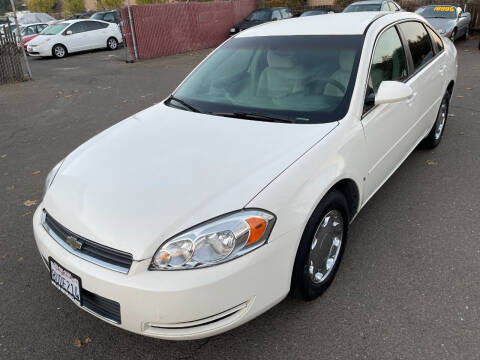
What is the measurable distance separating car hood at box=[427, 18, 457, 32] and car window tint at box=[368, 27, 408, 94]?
10.7m

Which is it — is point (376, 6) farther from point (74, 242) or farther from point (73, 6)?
point (73, 6)

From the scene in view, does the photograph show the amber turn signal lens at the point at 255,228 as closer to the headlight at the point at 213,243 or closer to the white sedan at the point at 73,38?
the headlight at the point at 213,243

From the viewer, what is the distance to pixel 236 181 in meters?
2.10

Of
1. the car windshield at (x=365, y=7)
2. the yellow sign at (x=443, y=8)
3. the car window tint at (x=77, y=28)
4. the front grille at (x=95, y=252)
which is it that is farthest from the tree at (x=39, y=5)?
the front grille at (x=95, y=252)

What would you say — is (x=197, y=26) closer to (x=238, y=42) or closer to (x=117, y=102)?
(x=117, y=102)

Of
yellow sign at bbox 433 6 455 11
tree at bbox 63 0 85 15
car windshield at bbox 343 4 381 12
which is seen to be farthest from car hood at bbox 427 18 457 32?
tree at bbox 63 0 85 15

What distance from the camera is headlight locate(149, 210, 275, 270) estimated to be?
188 cm

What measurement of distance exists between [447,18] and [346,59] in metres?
13.0

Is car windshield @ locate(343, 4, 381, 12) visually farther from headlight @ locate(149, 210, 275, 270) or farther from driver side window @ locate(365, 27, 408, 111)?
headlight @ locate(149, 210, 275, 270)

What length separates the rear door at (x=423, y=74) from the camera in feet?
11.9

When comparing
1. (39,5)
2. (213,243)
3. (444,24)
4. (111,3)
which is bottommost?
(444,24)

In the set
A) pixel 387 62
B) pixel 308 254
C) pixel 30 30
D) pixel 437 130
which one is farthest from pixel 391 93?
pixel 30 30

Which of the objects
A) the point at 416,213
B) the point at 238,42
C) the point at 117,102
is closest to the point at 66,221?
the point at 238,42

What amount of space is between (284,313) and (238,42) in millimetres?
2355
